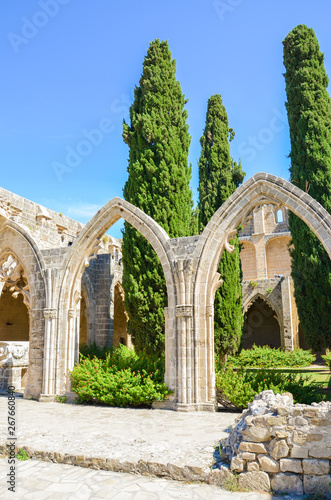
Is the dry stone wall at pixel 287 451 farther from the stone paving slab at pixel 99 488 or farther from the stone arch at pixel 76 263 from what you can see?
the stone arch at pixel 76 263

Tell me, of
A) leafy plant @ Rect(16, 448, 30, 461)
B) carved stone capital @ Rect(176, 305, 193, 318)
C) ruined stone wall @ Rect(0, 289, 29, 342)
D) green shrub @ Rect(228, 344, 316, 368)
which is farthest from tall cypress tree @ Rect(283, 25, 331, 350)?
ruined stone wall @ Rect(0, 289, 29, 342)

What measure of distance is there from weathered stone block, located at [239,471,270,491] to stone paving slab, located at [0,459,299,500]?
77mm

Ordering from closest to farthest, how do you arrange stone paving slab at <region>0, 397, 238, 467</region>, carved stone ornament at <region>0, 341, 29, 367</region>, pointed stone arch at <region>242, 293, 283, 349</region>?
stone paving slab at <region>0, 397, 238, 467</region> < carved stone ornament at <region>0, 341, 29, 367</region> < pointed stone arch at <region>242, 293, 283, 349</region>

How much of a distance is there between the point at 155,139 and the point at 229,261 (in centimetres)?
516

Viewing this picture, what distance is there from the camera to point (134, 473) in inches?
159

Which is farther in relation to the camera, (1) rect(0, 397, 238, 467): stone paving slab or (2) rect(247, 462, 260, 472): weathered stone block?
(1) rect(0, 397, 238, 467): stone paving slab

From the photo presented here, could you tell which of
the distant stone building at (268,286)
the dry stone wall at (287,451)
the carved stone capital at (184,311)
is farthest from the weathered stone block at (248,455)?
the distant stone building at (268,286)

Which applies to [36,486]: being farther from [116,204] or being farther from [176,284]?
[116,204]

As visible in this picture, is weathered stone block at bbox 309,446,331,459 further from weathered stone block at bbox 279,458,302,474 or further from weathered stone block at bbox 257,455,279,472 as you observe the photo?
weathered stone block at bbox 257,455,279,472

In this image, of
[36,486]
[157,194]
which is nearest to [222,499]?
→ [36,486]

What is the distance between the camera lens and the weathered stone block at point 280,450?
368 centimetres

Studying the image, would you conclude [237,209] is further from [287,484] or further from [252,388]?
[287,484]

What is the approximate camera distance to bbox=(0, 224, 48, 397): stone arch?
8906 millimetres

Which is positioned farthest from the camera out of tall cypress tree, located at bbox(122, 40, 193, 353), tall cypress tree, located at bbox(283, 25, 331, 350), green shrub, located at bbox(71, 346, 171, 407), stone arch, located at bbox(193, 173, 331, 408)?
tall cypress tree, located at bbox(283, 25, 331, 350)
